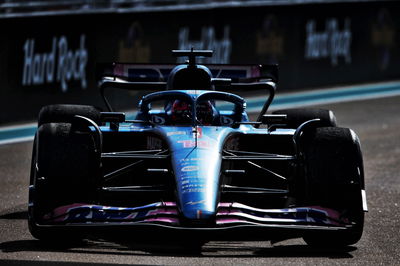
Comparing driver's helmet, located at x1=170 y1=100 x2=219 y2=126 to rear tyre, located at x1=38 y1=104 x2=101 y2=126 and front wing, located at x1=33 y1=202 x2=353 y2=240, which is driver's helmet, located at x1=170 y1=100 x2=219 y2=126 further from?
front wing, located at x1=33 y1=202 x2=353 y2=240

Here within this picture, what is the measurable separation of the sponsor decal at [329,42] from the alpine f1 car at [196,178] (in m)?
12.3

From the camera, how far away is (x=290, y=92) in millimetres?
21609

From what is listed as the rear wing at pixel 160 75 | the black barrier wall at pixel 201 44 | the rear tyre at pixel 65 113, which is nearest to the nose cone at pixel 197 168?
the rear tyre at pixel 65 113

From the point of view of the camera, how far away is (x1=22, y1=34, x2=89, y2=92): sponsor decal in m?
16.5

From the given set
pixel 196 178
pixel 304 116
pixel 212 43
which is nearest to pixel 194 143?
pixel 196 178

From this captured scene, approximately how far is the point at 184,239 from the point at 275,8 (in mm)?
13083

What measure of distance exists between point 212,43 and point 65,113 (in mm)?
9925

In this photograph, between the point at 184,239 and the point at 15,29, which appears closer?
the point at 184,239

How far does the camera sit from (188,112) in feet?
31.8

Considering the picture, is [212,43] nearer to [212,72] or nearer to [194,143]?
[212,72]

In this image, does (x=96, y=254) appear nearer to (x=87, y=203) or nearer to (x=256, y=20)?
(x=87, y=203)

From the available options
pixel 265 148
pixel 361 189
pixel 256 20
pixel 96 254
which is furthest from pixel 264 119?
pixel 256 20

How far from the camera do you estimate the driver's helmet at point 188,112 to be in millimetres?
9695

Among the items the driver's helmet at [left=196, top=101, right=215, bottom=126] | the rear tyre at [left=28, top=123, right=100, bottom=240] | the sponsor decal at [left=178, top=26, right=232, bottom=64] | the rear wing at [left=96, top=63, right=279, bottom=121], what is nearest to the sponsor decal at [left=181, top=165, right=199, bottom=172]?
the rear tyre at [left=28, top=123, right=100, bottom=240]
